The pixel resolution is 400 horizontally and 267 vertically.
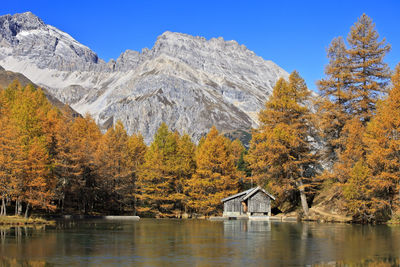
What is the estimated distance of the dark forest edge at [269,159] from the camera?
44812 mm

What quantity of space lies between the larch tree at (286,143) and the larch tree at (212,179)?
7266 millimetres

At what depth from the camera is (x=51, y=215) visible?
53.1 meters

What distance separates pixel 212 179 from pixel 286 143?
14.8 meters

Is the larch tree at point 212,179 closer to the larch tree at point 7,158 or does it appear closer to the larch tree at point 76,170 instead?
the larch tree at point 76,170

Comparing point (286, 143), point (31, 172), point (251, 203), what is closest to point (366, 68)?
point (286, 143)

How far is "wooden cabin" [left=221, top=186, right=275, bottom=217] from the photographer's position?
6212 cm

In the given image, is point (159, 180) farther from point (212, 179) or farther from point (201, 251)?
point (201, 251)

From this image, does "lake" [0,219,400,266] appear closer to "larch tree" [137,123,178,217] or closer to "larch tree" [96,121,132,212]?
"larch tree" [96,121,132,212]

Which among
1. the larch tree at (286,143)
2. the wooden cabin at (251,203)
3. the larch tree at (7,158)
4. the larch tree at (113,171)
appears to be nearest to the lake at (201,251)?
the larch tree at (7,158)

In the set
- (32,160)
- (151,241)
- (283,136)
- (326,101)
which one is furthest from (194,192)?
(151,241)

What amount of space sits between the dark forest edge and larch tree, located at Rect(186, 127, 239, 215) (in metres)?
0.16

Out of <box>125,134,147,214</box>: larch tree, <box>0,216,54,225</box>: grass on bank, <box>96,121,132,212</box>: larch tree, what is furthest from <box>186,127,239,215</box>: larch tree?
<box>0,216,54,225</box>: grass on bank

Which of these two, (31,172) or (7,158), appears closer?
(7,158)

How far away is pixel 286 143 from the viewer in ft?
181
